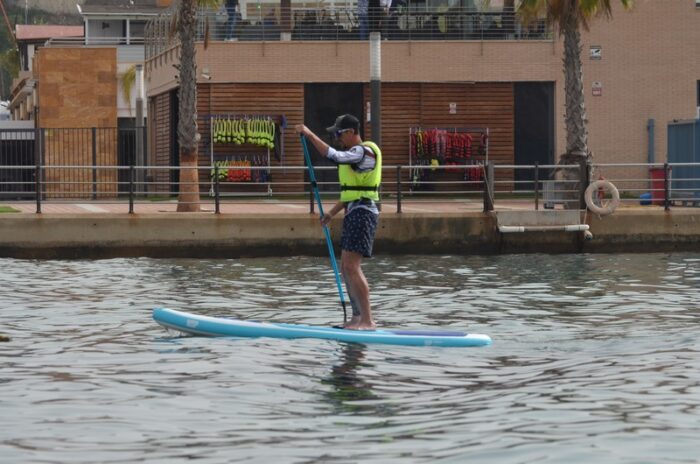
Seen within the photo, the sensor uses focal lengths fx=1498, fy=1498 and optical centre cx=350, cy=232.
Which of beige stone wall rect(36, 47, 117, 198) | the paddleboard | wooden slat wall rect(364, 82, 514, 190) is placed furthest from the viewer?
beige stone wall rect(36, 47, 117, 198)

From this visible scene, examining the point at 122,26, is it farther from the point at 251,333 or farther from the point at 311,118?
the point at 251,333

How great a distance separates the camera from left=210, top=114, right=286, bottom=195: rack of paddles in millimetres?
37938

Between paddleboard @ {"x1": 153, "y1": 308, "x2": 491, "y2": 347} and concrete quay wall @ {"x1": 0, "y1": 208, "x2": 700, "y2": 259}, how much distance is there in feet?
39.4

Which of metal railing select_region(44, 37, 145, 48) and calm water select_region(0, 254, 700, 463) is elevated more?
metal railing select_region(44, 37, 145, 48)

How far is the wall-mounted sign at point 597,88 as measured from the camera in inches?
1571

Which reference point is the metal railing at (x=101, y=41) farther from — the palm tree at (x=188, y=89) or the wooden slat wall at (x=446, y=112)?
the palm tree at (x=188, y=89)

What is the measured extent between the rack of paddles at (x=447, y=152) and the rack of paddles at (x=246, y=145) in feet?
11.6

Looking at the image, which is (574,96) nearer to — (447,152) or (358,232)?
(447,152)

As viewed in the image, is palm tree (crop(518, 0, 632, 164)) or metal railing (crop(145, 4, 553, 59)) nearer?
palm tree (crop(518, 0, 632, 164))

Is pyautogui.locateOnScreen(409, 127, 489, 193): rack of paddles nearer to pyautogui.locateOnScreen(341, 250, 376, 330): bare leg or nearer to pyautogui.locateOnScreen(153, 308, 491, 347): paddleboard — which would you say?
pyautogui.locateOnScreen(341, 250, 376, 330): bare leg

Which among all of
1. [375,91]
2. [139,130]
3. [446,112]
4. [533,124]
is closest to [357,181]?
[375,91]

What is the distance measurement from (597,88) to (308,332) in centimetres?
2745

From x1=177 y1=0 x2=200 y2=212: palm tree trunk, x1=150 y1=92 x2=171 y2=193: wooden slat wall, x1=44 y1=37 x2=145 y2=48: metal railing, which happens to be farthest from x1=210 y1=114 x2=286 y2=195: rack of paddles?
x1=44 y1=37 x2=145 y2=48: metal railing

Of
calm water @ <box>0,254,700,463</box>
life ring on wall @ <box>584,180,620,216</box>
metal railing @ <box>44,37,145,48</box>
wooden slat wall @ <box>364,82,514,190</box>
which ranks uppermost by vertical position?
metal railing @ <box>44,37,145,48</box>
